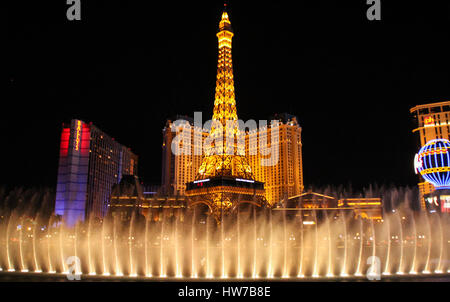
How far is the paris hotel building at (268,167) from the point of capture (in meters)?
84.6

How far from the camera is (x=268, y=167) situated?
8831 cm

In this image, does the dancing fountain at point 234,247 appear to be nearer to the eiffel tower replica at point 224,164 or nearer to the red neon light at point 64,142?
the eiffel tower replica at point 224,164

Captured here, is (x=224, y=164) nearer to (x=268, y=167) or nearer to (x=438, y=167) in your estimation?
(x=268, y=167)

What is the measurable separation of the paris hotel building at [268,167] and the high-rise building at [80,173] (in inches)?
598

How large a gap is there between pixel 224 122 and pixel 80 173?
28393 mm

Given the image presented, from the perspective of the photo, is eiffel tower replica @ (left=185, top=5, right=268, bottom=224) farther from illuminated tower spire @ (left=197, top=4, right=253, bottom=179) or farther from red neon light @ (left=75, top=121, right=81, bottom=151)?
red neon light @ (left=75, top=121, right=81, bottom=151)

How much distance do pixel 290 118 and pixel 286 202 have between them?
23.8 meters

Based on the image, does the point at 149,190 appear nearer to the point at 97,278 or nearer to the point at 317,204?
the point at 317,204

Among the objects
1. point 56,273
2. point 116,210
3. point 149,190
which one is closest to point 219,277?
point 56,273

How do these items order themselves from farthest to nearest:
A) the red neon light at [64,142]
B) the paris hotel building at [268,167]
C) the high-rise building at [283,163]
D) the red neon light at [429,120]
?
the paris hotel building at [268,167], the high-rise building at [283,163], the red neon light at [429,120], the red neon light at [64,142]

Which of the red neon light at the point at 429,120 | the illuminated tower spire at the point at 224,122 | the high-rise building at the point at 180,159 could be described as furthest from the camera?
the high-rise building at the point at 180,159

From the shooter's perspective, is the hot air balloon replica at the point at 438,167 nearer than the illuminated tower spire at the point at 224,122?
Yes

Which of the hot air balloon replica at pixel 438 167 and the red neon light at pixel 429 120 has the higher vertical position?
the red neon light at pixel 429 120

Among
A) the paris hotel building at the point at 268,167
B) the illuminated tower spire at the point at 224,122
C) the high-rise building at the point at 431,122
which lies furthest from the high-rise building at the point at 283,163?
the high-rise building at the point at 431,122
